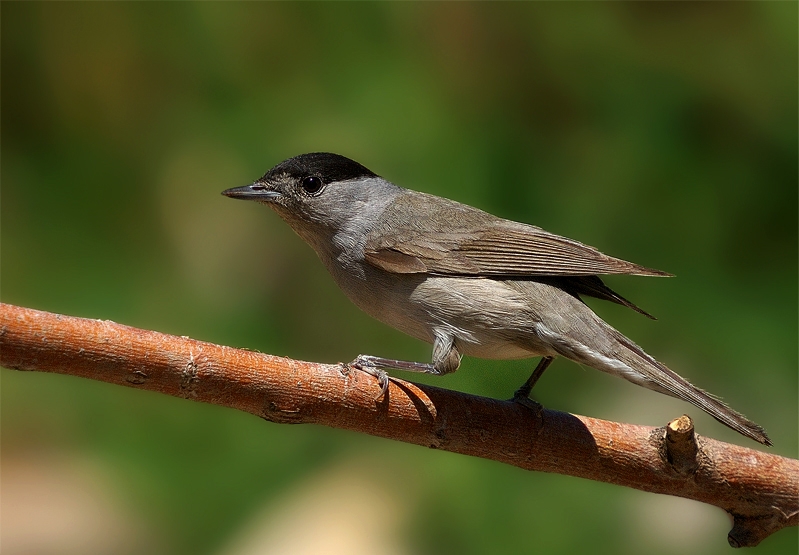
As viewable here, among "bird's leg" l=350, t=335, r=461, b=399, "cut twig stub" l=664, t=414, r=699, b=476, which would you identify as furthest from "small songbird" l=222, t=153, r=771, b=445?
"cut twig stub" l=664, t=414, r=699, b=476

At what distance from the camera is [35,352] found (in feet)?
6.31

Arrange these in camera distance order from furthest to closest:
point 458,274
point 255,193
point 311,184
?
point 311,184, point 255,193, point 458,274

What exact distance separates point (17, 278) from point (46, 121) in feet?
2.89

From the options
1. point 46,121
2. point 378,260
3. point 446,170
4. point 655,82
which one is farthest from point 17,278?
point 655,82

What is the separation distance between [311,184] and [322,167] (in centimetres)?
9

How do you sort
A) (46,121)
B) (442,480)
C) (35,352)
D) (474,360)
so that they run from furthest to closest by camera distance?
1. (46,121)
2. (474,360)
3. (442,480)
4. (35,352)

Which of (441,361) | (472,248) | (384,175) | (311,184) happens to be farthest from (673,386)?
(384,175)

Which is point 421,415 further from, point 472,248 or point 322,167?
point 322,167

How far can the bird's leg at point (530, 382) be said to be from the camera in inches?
117

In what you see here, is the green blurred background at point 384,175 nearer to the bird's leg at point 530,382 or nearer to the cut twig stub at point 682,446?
the bird's leg at point 530,382

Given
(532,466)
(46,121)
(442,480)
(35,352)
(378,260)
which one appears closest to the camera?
(35,352)

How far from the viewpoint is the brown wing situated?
3.02 meters

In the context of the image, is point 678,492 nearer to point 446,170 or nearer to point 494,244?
point 494,244

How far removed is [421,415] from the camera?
8.41 feet
